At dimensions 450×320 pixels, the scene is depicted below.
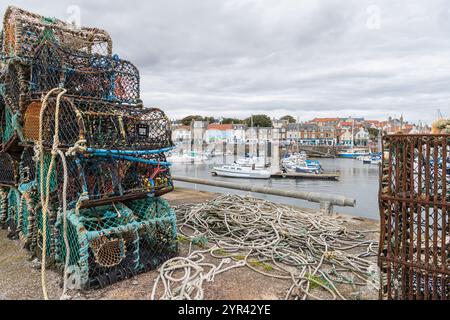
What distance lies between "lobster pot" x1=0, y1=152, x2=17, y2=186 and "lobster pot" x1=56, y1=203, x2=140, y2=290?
1707 millimetres

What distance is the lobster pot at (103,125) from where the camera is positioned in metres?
2.99

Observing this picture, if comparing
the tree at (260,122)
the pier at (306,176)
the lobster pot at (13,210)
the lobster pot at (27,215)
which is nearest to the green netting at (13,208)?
the lobster pot at (13,210)

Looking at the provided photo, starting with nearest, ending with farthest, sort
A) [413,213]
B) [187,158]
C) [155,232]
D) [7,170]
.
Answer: [413,213] → [155,232] → [7,170] → [187,158]

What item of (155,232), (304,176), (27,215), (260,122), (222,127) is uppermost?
(260,122)

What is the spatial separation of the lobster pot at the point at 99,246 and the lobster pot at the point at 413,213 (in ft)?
7.16

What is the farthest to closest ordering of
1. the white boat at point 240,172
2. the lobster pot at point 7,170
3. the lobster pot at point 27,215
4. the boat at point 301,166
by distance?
the boat at point 301,166 → the white boat at point 240,172 → the lobster pot at point 7,170 → the lobster pot at point 27,215

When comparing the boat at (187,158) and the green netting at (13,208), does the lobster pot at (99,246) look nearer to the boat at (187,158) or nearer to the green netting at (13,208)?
the green netting at (13,208)

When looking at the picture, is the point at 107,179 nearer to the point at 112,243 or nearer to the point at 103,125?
the point at 112,243

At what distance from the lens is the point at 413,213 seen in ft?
7.41

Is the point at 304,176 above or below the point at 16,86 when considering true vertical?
below

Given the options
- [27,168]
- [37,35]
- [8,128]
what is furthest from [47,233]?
[37,35]

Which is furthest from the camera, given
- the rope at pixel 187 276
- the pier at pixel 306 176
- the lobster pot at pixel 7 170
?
the pier at pixel 306 176

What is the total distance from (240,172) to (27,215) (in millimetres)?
31056
